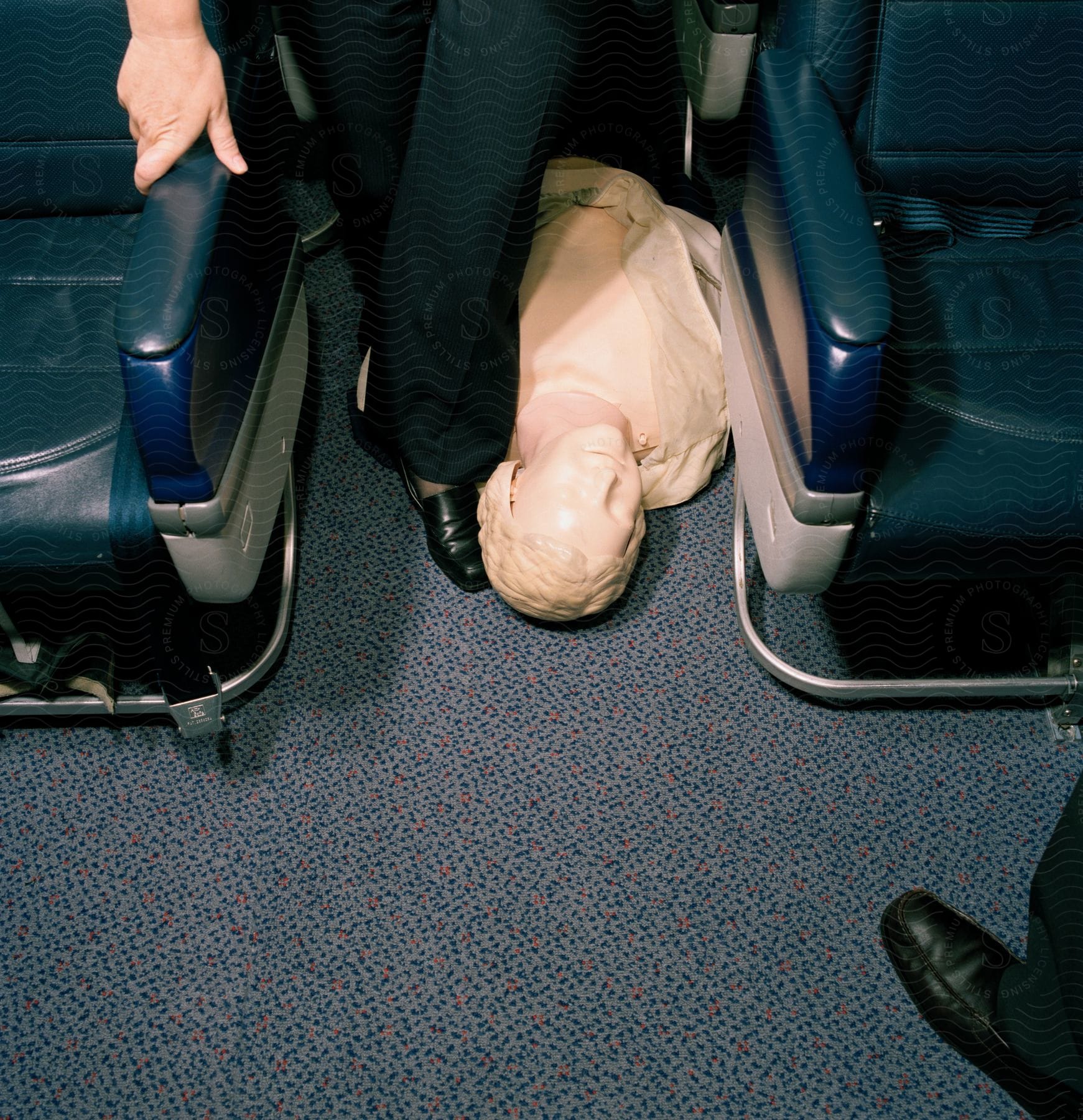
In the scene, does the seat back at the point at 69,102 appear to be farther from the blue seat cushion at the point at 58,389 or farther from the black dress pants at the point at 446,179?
the black dress pants at the point at 446,179

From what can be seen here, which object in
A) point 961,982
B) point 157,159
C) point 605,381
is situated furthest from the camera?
point 605,381

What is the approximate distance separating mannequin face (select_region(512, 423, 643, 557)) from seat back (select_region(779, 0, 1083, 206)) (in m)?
0.55

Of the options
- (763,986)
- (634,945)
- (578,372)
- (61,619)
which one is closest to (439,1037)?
(634,945)

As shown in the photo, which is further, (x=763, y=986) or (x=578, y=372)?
(x=578, y=372)

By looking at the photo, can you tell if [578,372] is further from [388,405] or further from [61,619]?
[61,619]

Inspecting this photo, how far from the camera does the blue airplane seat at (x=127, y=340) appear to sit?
1.20m

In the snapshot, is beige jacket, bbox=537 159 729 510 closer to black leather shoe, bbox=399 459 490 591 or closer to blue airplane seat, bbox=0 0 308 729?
black leather shoe, bbox=399 459 490 591

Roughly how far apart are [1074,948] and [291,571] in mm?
1207

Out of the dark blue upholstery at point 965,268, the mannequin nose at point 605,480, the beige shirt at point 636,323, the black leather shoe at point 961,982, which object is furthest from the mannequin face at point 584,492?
the black leather shoe at point 961,982

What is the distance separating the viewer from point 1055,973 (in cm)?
120

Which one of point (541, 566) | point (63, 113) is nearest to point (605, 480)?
point (541, 566)

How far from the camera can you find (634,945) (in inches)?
56.6

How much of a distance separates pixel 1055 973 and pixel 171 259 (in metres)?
1.31

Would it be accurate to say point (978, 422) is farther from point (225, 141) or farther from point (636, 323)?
point (225, 141)
